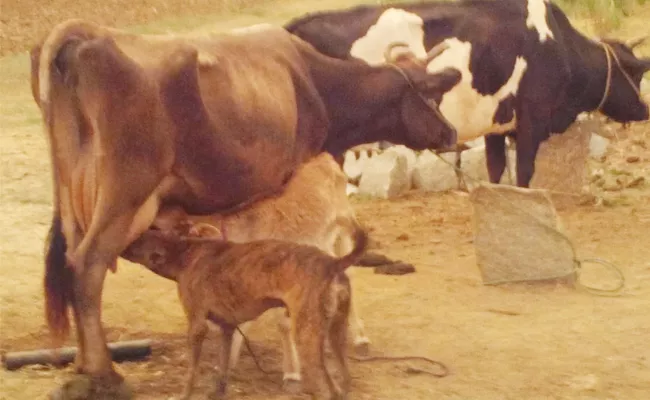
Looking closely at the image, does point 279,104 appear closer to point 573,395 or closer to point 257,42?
point 257,42

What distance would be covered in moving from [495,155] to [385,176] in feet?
4.71

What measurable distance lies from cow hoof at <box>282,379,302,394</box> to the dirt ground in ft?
0.17

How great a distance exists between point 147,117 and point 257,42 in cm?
107

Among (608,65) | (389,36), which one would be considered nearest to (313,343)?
(389,36)

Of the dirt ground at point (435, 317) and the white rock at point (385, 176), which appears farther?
the white rock at point (385, 176)

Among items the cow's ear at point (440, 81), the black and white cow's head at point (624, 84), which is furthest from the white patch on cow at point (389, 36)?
the black and white cow's head at point (624, 84)

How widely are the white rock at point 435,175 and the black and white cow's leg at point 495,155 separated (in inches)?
54.0

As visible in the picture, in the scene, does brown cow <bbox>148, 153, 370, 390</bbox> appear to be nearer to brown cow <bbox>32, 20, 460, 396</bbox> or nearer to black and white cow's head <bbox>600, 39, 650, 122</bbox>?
brown cow <bbox>32, 20, 460, 396</bbox>

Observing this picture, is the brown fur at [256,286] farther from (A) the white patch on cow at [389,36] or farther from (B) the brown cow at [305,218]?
(A) the white patch on cow at [389,36]

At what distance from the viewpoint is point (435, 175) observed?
10.5 m

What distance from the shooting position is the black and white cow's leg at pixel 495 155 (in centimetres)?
902

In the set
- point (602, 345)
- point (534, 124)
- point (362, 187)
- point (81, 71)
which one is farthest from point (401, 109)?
point (362, 187)

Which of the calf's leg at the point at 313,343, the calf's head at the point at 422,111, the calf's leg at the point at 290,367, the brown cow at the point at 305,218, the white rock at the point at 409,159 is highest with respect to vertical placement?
the calf's head at the point at 422,111

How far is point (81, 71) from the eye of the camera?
4.73 meters
